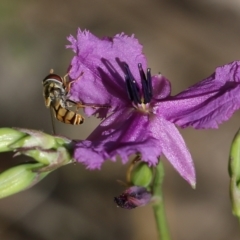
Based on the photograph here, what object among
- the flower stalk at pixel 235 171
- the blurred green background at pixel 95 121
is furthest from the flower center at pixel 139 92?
the blurred green background at pixel 95 121

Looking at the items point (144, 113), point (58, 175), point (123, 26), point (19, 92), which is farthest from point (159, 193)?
point (123, 26)

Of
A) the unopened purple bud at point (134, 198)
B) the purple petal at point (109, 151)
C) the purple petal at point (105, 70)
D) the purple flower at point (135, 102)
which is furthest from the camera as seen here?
the purple petal at point (105, 70)

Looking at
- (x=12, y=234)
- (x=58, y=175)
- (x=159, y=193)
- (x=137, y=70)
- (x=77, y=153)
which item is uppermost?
(x=137, y=70)

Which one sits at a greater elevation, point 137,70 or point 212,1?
point 212,1

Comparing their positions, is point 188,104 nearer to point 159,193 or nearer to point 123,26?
point 159,193

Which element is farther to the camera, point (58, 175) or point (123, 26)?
point (123, 26)

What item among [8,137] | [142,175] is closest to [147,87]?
[142,175]

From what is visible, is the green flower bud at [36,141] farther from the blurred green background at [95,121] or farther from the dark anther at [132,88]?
the blurred green background at [95,121]
